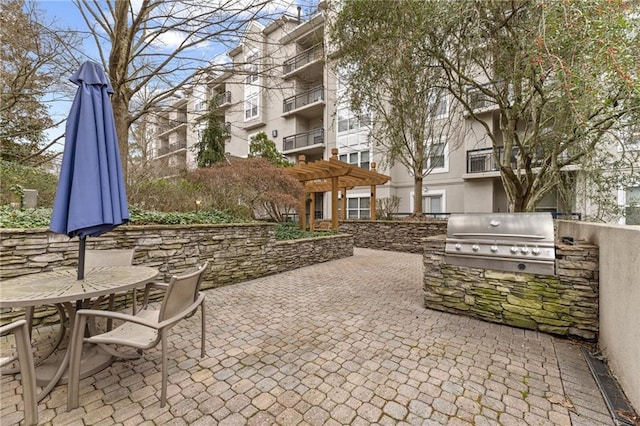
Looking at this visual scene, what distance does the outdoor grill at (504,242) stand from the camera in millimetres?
3336

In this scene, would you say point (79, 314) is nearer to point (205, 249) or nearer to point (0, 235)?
point (0, 235)

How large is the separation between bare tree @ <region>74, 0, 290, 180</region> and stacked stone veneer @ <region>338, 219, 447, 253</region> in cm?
804

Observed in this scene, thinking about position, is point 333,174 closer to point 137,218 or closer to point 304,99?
point 137,218

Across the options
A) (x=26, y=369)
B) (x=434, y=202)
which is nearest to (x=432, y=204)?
(x=434, y=202)

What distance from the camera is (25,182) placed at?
655 centimetres

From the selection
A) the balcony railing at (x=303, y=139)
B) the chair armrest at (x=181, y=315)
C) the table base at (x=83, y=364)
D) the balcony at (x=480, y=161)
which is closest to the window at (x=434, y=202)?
the balcony at (x=480, y=161)

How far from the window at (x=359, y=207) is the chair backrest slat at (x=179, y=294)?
45.4ft

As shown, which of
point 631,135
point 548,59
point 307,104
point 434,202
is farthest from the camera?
point 307,104

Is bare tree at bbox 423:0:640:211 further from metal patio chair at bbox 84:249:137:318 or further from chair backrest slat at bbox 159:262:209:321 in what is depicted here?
metal patio chair at bbox 84:249:137:318

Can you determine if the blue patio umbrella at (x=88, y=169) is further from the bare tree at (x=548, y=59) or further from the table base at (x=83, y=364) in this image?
the bare tree at (x=548, y=59)

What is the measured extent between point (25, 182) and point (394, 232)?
11.0 m

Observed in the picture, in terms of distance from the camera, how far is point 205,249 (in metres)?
5.29

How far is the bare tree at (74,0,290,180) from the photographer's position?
4930 mm

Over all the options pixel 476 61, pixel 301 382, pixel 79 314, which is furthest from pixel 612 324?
pixel 79 314
